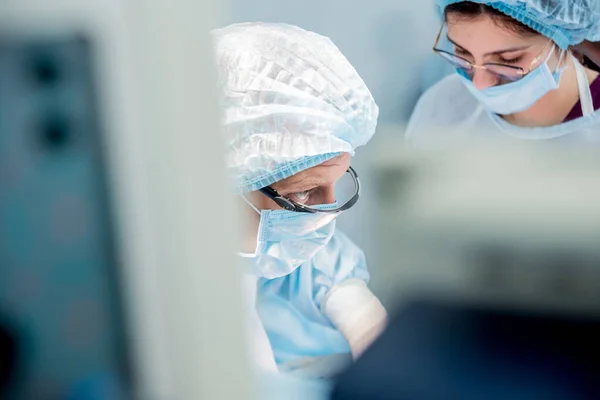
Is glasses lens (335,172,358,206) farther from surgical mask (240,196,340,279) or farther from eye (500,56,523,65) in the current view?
eye (500,56,523,65)

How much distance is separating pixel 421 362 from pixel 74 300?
45.4 inches

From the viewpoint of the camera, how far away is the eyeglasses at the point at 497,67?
102 cm

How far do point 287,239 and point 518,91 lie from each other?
1.66ft

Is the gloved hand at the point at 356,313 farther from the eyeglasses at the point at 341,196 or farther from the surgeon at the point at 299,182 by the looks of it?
the eyeglasses at the point at 341,196

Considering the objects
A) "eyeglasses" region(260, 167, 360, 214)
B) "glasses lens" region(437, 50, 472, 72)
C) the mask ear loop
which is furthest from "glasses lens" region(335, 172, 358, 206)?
"glasses lens" region(437, 50, 472, 72)

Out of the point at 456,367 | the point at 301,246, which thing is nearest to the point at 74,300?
the point at 301,246

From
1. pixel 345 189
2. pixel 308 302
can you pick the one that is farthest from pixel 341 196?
pixel 308 302

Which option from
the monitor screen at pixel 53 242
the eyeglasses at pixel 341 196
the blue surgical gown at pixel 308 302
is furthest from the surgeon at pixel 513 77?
the monitor screen at pixel 53 242

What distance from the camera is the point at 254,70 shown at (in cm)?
90

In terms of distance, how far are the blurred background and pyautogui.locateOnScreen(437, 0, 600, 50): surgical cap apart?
0.44 ft

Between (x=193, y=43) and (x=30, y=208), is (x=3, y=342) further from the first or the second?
(x=193, y=43)

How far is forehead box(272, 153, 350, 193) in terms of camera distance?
3.07ft

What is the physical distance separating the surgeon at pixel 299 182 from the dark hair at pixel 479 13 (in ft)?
0.74

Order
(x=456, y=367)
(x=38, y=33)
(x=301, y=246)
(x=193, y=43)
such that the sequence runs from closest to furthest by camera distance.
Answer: (x=193, y=43), (x=456, y=367), (x=301, y=246), (x=38, y=33)
